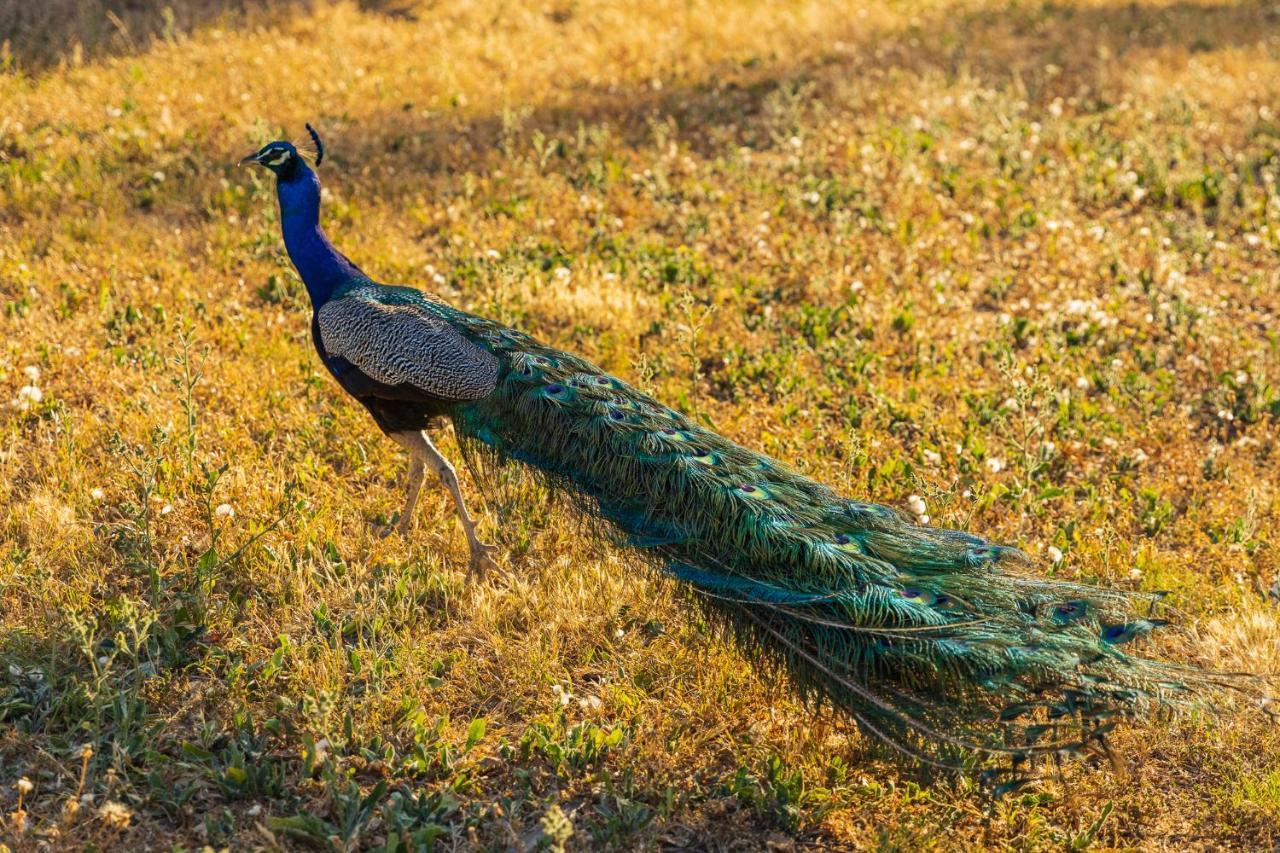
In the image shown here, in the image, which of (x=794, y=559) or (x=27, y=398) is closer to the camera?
(x=794, y=559)

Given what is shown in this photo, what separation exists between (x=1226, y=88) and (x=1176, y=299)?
14.3ft

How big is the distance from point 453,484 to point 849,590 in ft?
7.04

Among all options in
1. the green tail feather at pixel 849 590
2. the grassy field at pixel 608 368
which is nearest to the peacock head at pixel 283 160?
the grassy field at pixel 608 368

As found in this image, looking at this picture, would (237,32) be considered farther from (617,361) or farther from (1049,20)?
(1049,20)

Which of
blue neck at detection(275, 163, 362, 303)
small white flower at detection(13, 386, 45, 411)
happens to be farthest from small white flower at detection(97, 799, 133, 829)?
small white flower at detection(13, 386, 45, 411)

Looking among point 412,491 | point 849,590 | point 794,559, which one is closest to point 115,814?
point 412,491

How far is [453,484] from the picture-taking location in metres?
5.72

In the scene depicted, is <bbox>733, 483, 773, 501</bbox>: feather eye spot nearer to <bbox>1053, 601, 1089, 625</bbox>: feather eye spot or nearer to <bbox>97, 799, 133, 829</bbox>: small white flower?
<bbox>1053, 601, 1089, 625</bbox>: feather eye spot

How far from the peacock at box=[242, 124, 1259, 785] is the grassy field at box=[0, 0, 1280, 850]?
462 mm

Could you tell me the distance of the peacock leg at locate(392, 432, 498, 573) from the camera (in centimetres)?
573

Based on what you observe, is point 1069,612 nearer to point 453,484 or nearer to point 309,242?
point 453,484

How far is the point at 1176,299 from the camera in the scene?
27.6 ft

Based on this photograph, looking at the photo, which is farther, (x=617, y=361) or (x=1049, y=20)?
(x=1049, y=20)

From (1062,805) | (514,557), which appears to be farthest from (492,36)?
(1062,805)
